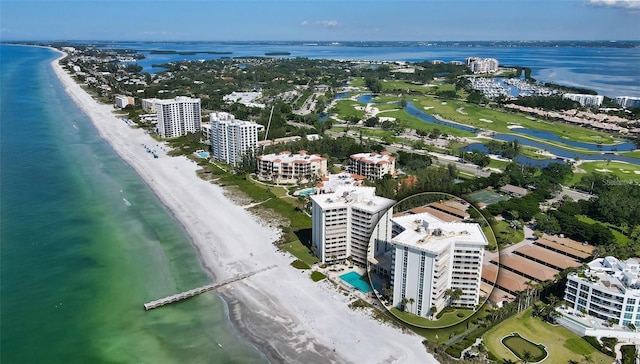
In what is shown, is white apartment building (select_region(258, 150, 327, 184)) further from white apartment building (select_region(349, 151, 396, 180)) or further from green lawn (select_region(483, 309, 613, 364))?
green lawn (select_region(483, 309, 613, 364))

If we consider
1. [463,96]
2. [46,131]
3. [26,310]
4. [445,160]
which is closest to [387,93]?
[463,96]

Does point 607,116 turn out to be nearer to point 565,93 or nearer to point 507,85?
point 565,93

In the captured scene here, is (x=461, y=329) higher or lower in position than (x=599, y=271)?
lower

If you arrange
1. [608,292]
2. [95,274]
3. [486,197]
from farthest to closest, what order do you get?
[486,197]
[95,274]
[608,292]

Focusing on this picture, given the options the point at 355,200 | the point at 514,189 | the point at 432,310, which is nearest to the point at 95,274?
the point at 355,200

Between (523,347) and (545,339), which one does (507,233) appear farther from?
(523,347)

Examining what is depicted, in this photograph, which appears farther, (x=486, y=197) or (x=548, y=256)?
(x=486, y=197)

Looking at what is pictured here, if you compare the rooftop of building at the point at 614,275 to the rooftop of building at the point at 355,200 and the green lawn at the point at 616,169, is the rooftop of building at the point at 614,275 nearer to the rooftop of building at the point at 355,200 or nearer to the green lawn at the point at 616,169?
the rooftop of building at the point at 355,200

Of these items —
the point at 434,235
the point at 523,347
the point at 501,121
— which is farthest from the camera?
the point at 501,121
